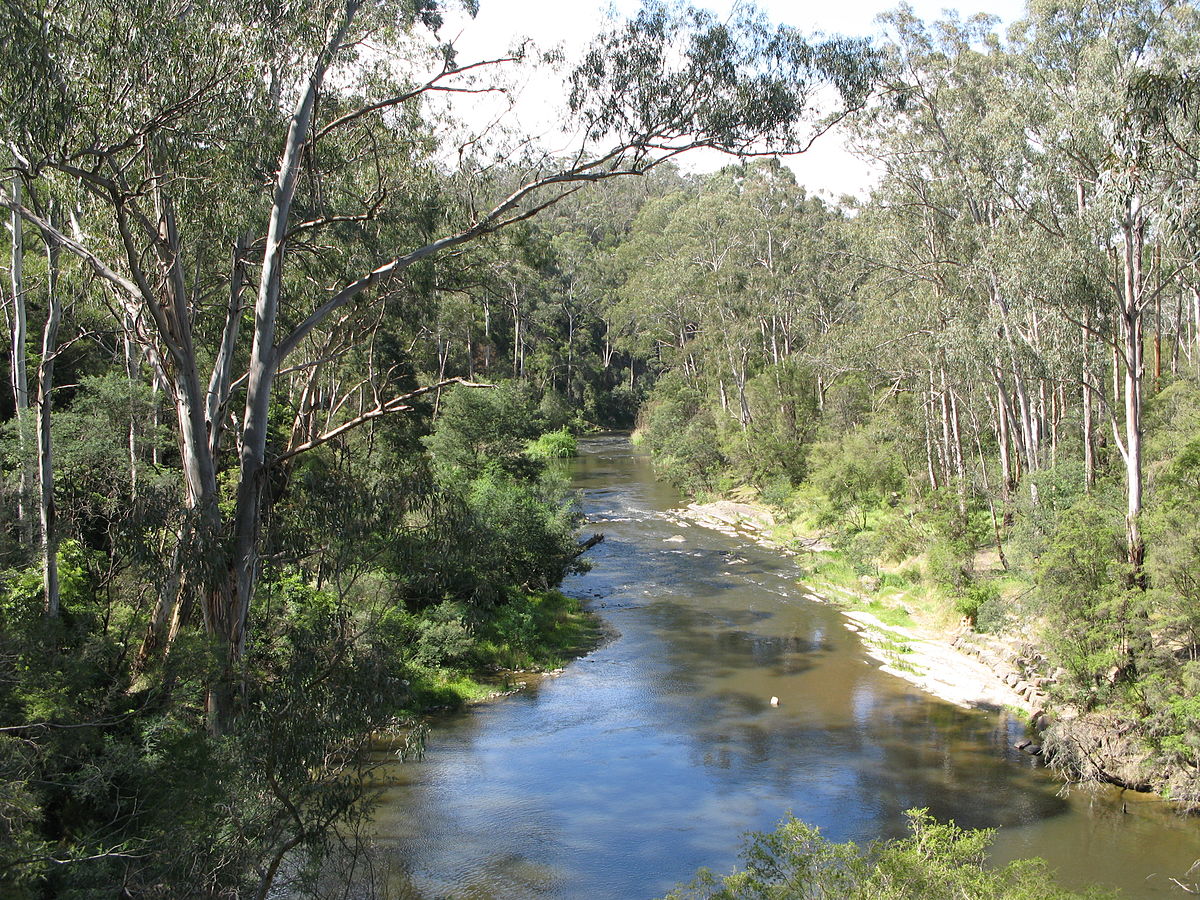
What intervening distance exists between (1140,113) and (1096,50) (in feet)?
13.8

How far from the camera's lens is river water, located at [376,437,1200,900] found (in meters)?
9.95

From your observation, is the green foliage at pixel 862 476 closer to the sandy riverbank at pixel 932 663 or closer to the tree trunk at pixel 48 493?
the sandy riverbank at pixel 932 663

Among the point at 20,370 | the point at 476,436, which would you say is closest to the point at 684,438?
the point at 476,436

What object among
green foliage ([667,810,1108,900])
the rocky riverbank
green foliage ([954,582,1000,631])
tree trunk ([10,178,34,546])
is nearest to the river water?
the rocky riverbank

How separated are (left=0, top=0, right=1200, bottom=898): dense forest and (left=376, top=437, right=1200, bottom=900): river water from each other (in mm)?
878

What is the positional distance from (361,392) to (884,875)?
10.7 meters

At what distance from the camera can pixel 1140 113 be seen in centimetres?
1045

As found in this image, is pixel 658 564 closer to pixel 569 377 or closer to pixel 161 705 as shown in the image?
pixel 161 705

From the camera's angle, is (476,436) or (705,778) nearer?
(705,778)

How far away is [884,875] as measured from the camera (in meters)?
6.54

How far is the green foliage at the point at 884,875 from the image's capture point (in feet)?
21.2

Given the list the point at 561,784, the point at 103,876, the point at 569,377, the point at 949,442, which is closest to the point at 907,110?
the point at 949,442

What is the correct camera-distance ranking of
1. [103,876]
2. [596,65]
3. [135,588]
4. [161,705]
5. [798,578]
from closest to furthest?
[103,876], [161,705], [596,65], [135,588], [798,578]

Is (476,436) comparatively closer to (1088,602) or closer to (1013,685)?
(1013,685)
